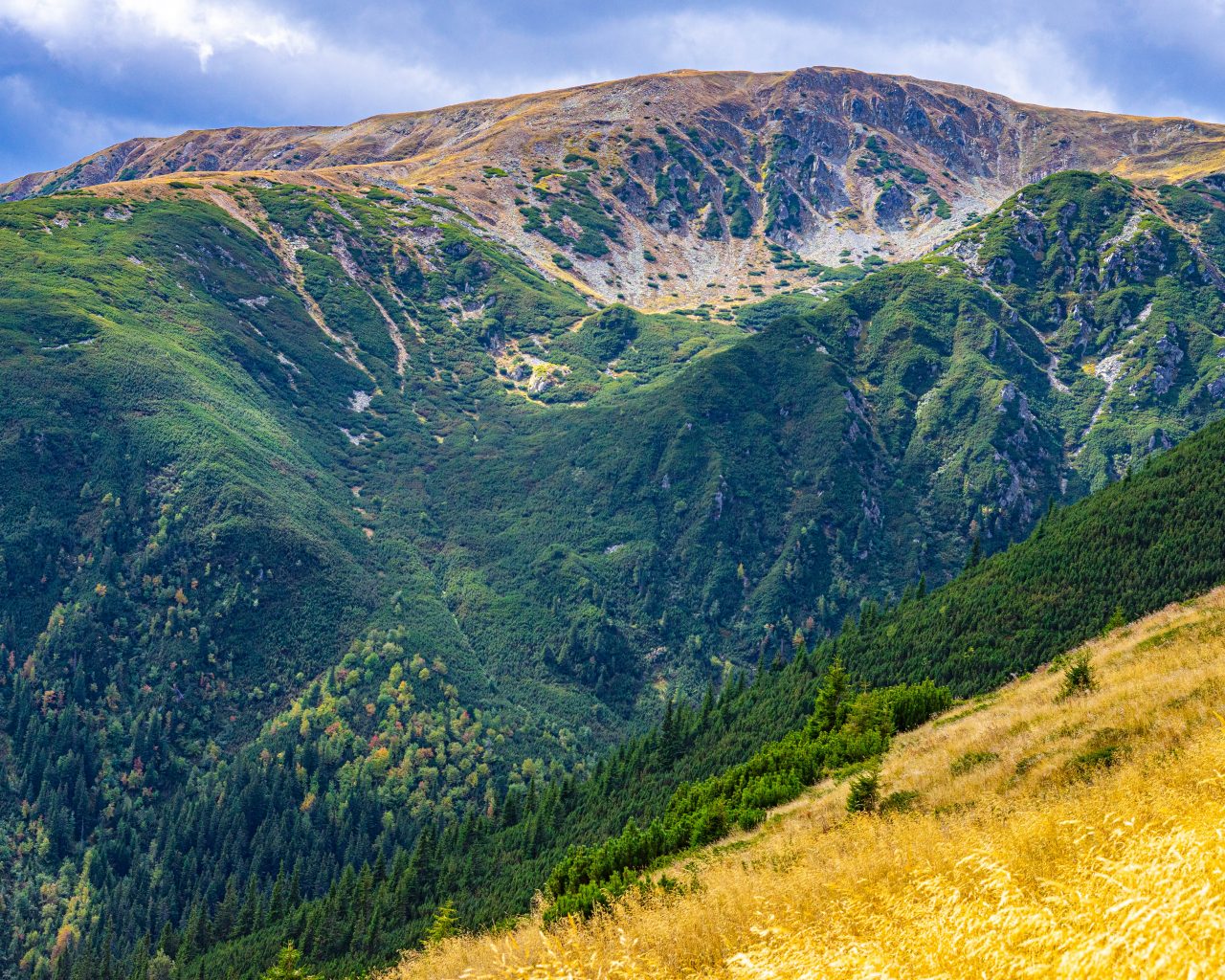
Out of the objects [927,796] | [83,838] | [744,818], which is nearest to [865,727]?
[744,818]

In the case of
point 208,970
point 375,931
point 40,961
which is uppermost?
point 375,931

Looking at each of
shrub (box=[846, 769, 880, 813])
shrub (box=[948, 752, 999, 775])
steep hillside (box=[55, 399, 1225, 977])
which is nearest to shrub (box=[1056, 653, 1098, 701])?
shrub (box=[948, 752, 999, 775])

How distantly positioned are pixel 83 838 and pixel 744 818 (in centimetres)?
21101

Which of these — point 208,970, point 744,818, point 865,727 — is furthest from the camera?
point 208,970

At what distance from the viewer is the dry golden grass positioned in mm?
13180

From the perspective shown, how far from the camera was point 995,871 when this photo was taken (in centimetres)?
1850

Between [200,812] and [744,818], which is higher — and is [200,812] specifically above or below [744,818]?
below

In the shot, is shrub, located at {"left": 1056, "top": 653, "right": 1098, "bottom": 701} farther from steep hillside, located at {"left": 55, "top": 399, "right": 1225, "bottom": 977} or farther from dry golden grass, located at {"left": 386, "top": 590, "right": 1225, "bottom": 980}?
steep hillside, located at {"left": 55, "top": 399, "right": 1225, "bottom": 977}

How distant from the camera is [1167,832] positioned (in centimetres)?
1848

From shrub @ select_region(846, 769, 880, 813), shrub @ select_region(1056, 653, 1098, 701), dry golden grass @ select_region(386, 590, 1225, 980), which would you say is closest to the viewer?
dry golden grass @ select_region(386, 590, 1225, 980)

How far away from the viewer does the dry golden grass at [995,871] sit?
13180 millimetres

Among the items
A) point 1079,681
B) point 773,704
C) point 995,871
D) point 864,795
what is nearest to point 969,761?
point 864,795

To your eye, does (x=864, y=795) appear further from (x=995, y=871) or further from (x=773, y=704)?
(x=773, y=704)

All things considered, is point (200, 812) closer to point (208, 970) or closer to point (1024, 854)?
point (208, 970)
